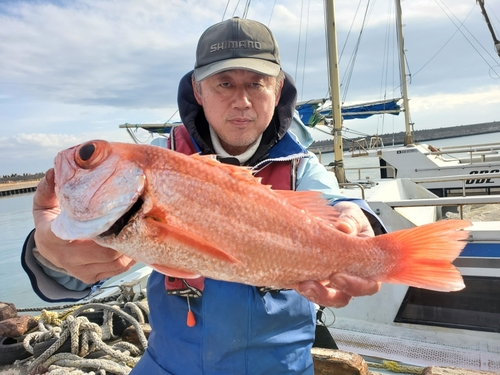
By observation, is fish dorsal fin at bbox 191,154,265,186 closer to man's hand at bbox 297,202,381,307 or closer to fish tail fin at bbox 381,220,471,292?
man's hand at bbox 297,202,381,307

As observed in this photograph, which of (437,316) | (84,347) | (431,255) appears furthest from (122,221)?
(437,316)

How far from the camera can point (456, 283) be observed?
155 centimetres

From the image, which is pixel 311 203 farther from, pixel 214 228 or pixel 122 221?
pixel 122 221

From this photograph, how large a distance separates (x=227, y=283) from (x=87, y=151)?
1.02m

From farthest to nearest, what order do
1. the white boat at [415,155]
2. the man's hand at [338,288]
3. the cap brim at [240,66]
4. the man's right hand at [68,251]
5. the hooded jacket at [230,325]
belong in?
the white boat at [415,155] → the cap brim at [240,66] → the hooded jacket at [230,325] → the man's right hand at [68,251] → the man's hand at [338,288]

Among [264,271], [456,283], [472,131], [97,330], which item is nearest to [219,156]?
[264,271]

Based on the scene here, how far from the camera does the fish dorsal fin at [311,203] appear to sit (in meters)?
1.79

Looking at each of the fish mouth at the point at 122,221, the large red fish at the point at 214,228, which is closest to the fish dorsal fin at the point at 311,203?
the large red fish at the point at 214,228

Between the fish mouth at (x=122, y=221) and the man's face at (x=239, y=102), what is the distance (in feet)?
3.06

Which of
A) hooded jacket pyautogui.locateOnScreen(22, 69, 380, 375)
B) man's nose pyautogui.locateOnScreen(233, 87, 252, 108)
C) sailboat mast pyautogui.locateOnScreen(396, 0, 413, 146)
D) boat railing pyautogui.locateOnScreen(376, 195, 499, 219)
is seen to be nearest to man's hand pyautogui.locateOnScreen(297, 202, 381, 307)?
hooded jacket pyautogui.locateOnScreen(22, 69, 380, 375)

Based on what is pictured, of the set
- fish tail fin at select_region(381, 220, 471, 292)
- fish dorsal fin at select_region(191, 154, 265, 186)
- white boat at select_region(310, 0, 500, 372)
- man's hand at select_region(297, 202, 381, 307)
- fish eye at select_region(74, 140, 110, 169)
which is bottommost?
white boat at select_region(310, 0, 500, 372)

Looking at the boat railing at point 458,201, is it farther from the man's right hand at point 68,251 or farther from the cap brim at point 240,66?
the man's right hand at point 68,251

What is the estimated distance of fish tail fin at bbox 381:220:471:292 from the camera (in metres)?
1.58

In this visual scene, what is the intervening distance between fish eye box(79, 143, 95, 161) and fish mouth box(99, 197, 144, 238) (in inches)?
12.2
